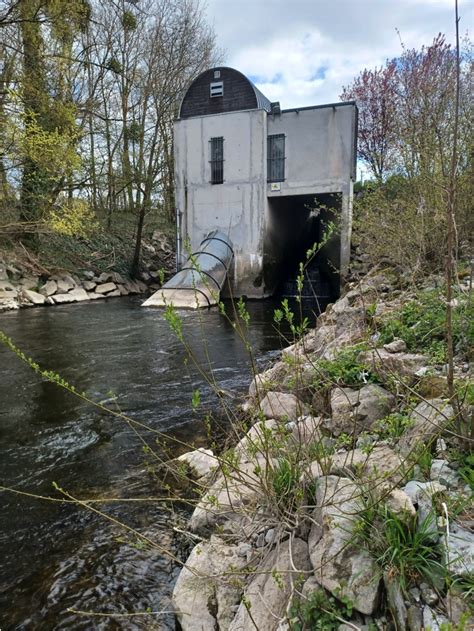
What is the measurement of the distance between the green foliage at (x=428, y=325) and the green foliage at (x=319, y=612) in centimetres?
221

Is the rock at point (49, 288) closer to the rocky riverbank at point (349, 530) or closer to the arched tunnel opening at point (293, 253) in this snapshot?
the arched tunnel opening at point (293, 253)

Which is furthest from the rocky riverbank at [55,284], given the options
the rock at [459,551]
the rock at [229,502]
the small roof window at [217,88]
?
the rock at [459,551]

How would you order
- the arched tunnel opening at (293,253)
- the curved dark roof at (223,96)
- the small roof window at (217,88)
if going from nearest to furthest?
the curved dark roof at (223,96) → the small roof window at (217,88) → the arched tunnel opening at (293,253)

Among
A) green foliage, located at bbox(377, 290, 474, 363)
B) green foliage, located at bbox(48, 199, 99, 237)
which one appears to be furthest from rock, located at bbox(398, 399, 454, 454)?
green foliage, located at bbox(48, 199, 99, 237)

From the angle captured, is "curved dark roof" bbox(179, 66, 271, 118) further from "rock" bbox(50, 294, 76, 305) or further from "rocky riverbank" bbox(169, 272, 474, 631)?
"rocky riverbank" bbox(169, 272, 474, 631)

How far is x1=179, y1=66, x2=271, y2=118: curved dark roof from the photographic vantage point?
1559cm

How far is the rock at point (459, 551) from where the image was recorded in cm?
152

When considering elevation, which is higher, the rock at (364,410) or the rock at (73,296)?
the rock at (364,410)

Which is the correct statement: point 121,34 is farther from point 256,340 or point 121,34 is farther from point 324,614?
point 324,614

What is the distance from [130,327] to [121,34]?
14339 mm

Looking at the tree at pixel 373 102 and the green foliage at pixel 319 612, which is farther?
the tree at pixel 373 102

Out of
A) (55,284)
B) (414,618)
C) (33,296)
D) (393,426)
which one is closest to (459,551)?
(414,618)

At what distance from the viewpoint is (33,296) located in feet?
43.1

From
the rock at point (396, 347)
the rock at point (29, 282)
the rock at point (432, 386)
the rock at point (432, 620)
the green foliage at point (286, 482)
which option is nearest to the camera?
the rock at point (432, 620)
